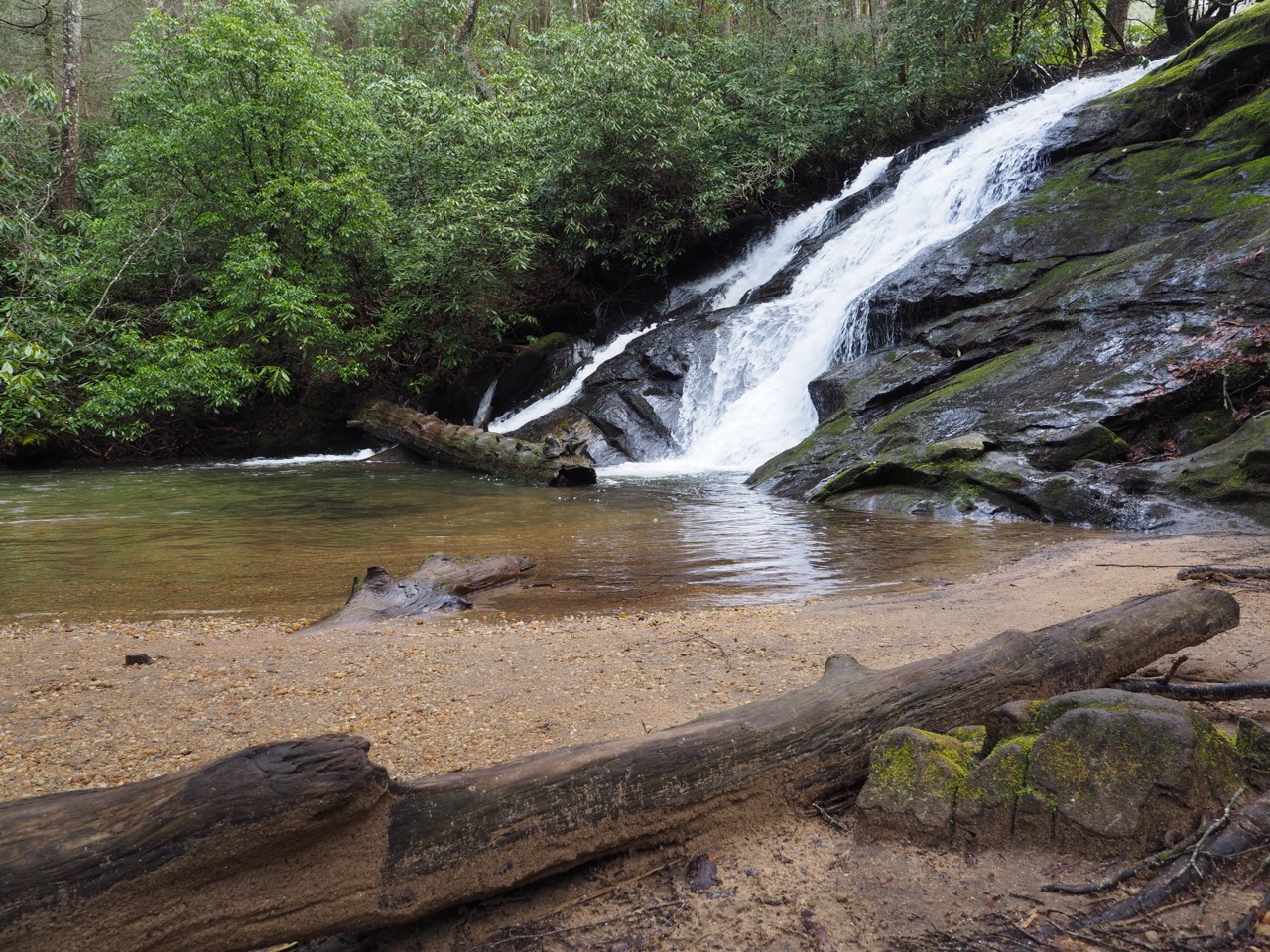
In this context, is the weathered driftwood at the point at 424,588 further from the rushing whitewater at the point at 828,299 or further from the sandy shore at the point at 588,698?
the rushing whitewater at the point at 828,299

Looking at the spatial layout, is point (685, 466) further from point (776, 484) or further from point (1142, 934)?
point (1142, 934)

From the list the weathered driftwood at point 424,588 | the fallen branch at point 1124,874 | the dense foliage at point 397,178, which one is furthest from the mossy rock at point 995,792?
the dense foliage at point 397,178

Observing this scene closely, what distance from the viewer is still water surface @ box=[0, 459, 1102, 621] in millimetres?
6117

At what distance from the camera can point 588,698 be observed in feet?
11.9

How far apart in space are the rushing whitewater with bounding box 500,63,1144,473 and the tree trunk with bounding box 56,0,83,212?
11.5 metres

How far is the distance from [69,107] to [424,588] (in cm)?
1831

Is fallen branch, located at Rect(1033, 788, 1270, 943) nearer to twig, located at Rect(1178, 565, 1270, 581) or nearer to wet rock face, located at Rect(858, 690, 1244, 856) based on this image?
wet rock face, located at Rect(858, 690, 1244, 856)

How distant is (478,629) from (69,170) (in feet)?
64.4

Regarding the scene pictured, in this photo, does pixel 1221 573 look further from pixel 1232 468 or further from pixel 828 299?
pixel 828 299

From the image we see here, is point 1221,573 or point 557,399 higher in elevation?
point 557,399

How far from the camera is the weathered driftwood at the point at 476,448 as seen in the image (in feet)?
41.9

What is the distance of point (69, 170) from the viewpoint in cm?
1862

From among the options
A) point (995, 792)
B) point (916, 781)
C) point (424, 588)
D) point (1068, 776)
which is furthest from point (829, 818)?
point (424, 588)

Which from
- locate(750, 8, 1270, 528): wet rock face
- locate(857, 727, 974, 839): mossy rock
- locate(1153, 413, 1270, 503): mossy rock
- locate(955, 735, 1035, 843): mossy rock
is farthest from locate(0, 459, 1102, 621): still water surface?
locate(955, 735, 1035, 843): mossy rock
